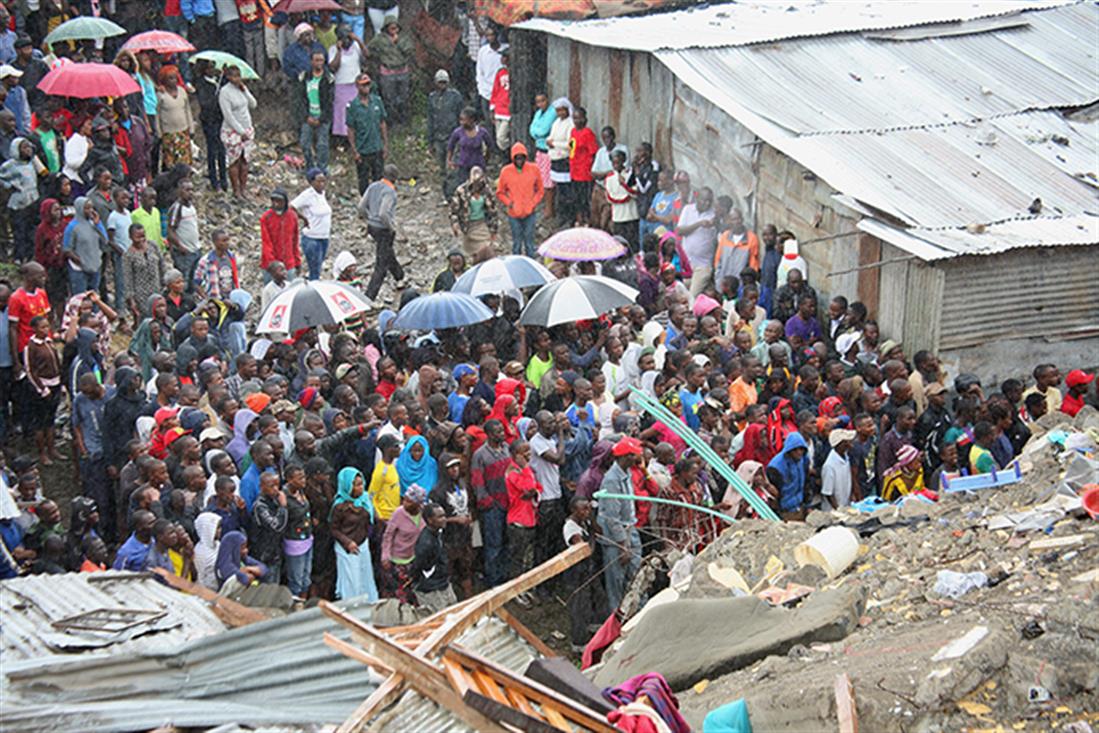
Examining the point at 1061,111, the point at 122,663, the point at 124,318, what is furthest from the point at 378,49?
the point at 122,663

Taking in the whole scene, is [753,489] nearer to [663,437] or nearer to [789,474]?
[789,474]

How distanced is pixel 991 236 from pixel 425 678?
9.42m

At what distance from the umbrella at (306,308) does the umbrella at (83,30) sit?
5.16 metres

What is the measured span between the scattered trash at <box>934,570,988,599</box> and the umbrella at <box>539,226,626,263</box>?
7356 millimetres

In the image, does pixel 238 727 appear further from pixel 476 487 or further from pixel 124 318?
pixel 124 318

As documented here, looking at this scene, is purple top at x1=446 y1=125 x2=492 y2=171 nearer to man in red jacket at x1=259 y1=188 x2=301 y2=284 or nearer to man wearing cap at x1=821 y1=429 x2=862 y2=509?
man in red jacket at x1=259 y1=188 x2=301 y2=284

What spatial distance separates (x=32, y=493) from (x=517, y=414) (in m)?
3.59

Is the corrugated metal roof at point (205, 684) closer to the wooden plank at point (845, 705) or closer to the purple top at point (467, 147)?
the wooden plank at point (845, 705)

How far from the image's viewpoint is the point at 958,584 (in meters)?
8.40

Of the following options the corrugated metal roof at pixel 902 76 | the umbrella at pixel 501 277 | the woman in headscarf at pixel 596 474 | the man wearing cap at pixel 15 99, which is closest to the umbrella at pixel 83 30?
the man wearing cap at pixel 15 99

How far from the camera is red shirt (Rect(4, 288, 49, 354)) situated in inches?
512

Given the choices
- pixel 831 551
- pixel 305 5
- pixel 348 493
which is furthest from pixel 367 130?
pixel 831 551

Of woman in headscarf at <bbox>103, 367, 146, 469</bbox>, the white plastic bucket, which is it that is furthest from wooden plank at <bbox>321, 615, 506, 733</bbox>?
woman in headscarf at <bbox>103, 367, 146, 469</bbox>

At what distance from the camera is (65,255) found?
14.5 m
